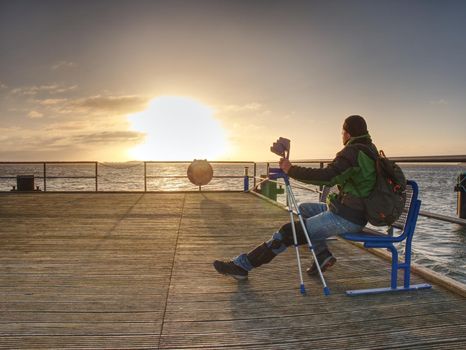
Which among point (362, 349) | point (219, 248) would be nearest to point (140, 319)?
point (362, 349)

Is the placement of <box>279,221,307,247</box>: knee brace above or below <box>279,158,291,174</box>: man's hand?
below

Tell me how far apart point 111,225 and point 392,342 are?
5966 mm

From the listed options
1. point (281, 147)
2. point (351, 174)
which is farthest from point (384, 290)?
point (281, 147)

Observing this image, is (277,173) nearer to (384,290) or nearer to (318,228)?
(318,228)

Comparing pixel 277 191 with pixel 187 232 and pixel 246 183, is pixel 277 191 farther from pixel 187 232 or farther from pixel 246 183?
pixel 187 232

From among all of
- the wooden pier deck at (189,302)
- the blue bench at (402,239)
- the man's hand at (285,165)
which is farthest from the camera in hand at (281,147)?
the wooden pier deck at (189,302)

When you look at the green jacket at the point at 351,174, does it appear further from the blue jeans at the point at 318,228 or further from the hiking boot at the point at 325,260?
the hiking boot at the point at 325,260

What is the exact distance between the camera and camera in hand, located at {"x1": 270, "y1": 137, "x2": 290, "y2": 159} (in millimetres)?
3582

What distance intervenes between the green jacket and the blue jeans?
104mm

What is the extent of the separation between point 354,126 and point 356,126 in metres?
0.02

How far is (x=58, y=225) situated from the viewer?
7445 mm

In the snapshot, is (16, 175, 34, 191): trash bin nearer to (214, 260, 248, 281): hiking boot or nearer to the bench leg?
(214, 260, 248, 281): hiking boot

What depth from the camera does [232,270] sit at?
394 cm

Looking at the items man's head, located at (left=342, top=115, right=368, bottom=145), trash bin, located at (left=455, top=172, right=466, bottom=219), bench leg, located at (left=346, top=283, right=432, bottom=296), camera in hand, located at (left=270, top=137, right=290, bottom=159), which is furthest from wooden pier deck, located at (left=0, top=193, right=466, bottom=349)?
trash bin, located at (left=455, top=172, right=466, bottom=219)
